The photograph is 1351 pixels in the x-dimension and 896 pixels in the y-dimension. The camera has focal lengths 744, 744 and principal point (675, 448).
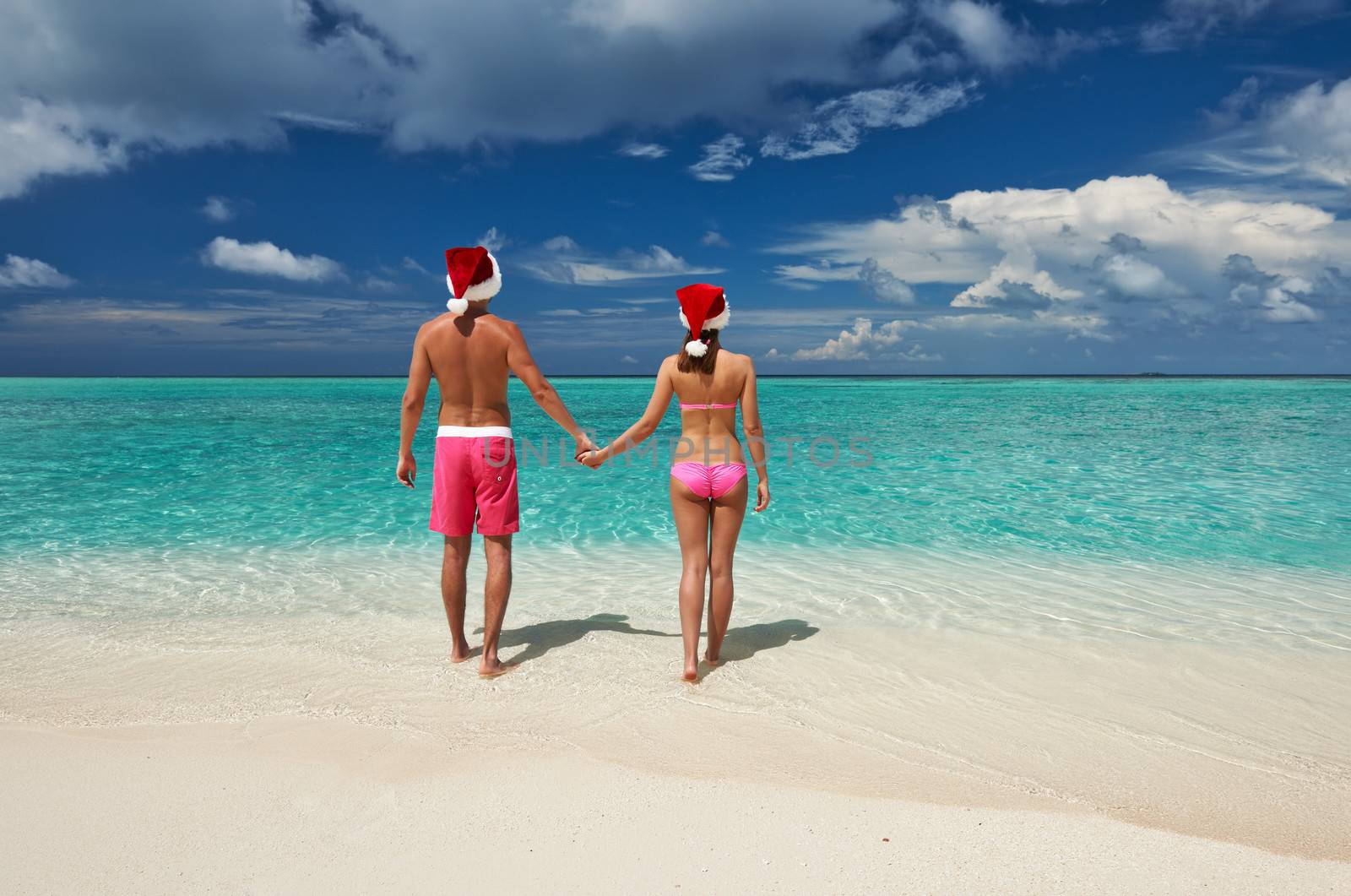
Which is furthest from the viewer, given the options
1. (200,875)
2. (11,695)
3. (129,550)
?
(129,550)

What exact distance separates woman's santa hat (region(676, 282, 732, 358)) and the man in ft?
2.87

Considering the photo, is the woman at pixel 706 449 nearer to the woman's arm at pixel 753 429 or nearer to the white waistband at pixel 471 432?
the woman's arm at pixel 753 429

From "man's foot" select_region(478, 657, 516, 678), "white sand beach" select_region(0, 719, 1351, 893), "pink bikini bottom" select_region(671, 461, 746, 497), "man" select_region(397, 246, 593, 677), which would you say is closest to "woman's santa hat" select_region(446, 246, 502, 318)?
"man" select_region(397, 246, 593, 677)

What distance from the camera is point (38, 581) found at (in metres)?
6.71

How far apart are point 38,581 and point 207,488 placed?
19.6 ft

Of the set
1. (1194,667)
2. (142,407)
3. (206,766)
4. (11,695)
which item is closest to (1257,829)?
(1194,667)

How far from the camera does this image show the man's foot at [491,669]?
14.5 feet

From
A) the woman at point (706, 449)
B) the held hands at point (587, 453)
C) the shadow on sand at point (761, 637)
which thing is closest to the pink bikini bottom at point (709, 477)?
the woman at point (706, 449)

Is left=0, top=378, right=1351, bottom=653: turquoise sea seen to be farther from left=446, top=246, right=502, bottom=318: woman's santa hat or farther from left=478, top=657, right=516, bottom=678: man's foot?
left=446, top=246, right=502, bottom=318: woman's santa hat

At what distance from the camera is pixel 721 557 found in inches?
180

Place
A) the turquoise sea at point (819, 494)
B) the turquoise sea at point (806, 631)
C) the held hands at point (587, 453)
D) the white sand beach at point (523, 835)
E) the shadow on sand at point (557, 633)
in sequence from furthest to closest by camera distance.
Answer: the turquoise sea at point (819, 494)
the shadow on sand at point (557, 633)
the held hands at point (587, 453)
the turquoise sea at point (806, 631)
the white sand beach at point (523, 835)

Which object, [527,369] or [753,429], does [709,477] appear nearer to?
[753,429]

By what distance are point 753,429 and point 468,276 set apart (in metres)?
1.92

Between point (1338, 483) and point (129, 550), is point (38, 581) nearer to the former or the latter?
point (129, 550)
